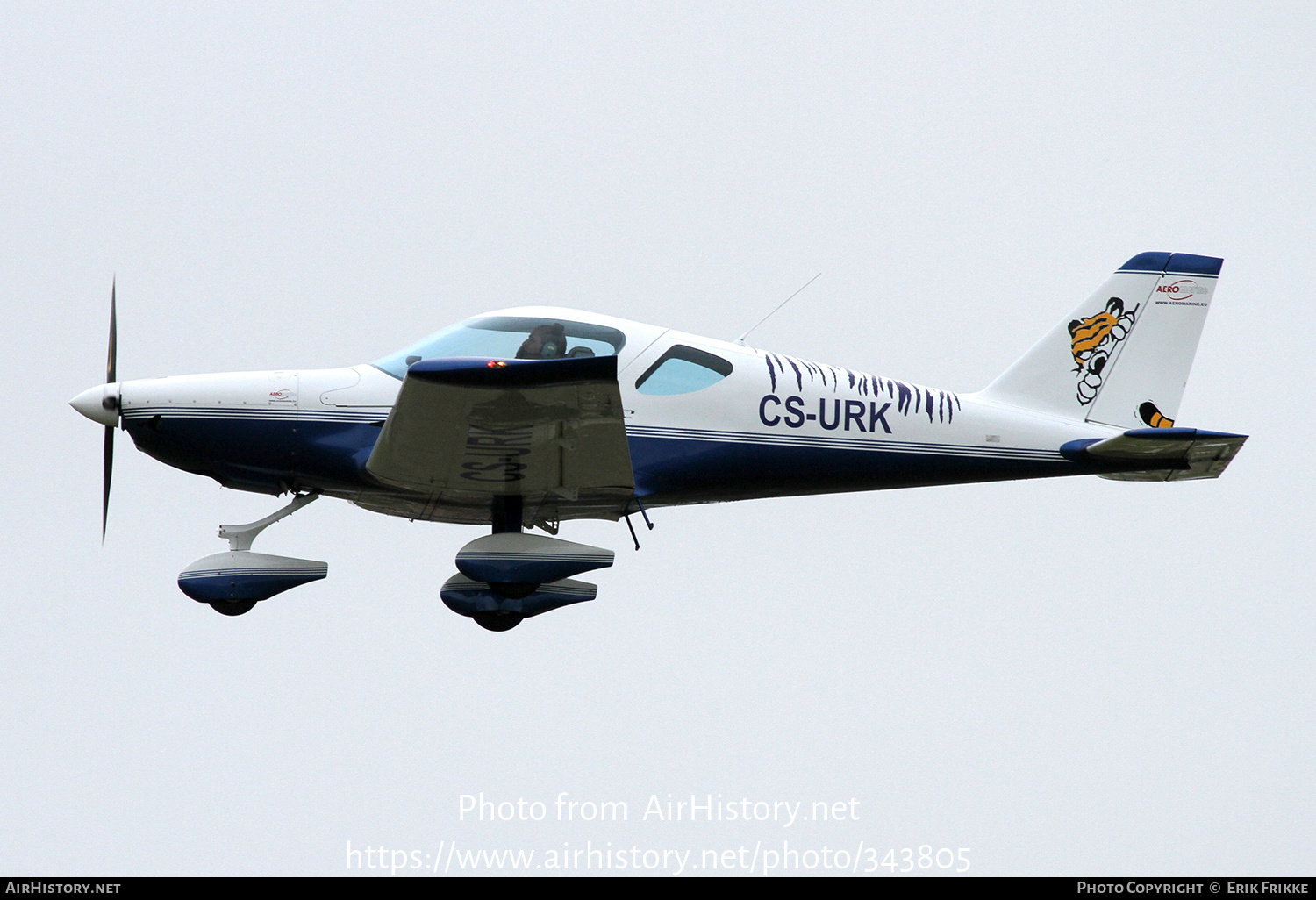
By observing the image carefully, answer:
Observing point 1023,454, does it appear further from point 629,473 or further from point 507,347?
point 507,347

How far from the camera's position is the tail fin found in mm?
11266

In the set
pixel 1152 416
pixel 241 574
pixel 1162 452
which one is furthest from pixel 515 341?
pixel 1152 416

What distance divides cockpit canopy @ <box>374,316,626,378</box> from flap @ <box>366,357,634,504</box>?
0.97 metres

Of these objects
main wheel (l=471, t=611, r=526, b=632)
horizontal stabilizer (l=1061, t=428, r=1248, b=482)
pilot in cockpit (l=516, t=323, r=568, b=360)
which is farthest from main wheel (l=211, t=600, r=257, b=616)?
horizontal stabilizer (l=1061, t=428, r=1248, b=482)

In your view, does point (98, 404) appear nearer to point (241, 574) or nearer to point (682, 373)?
point (241, 574)

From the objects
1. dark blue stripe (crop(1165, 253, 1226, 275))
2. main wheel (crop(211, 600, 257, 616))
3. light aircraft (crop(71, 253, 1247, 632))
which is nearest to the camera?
light aircraft (crop(71, 253, 1247, 632))

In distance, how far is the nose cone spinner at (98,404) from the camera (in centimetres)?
995

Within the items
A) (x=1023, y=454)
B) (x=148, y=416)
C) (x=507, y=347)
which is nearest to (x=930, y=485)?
(x=1023, y=454)

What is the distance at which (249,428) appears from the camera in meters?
9.98

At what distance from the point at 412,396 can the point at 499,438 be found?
835 mm

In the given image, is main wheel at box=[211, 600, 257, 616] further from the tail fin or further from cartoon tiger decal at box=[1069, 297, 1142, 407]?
cartoon tiger decal at box=[1069, 297, 1142, 407]

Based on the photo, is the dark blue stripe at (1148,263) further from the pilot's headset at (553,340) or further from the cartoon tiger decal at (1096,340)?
the pilot's headset at (553,340)

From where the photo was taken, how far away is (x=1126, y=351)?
11.4m

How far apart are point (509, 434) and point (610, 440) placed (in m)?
0.71
